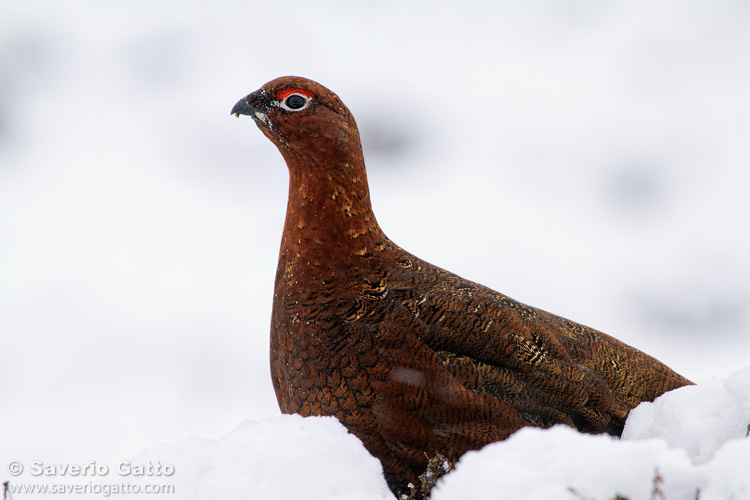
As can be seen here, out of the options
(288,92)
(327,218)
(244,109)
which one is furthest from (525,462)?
(244,109)

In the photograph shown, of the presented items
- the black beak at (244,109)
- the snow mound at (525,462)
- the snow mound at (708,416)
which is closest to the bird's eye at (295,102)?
the black beak at (244,109)

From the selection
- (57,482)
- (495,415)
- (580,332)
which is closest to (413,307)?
(495,415)

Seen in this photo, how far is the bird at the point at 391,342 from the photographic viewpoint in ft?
10.1

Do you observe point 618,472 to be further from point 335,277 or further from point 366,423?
point 335,277

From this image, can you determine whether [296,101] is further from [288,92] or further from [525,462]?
[525,462]

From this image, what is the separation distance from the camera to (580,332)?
389 cm

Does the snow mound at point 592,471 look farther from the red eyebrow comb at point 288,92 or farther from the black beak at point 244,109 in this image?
the black beak at point 244,109

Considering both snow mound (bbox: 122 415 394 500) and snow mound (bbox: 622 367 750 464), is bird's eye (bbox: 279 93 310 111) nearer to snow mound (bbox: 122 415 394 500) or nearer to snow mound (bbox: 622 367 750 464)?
snow mound (bbox: 122 415 394 500)

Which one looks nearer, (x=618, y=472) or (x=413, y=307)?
(x=618, y=472)

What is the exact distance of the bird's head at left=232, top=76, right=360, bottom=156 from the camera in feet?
11.7

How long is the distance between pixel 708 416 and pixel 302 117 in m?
2.28

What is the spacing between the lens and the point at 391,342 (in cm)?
315

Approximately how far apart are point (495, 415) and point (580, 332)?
97 cm

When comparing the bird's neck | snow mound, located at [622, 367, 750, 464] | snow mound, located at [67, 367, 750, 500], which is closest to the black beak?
the bird's neck
